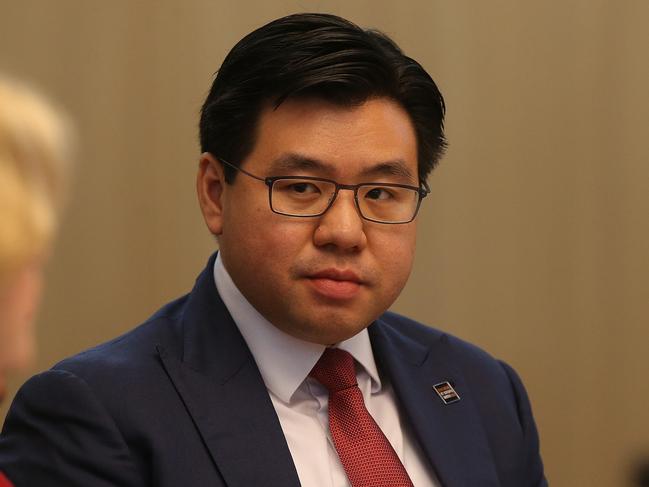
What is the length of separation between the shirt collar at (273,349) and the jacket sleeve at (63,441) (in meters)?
0.31

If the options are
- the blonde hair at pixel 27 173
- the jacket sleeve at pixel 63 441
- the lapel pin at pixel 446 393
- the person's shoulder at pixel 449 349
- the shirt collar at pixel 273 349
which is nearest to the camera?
the blonde hair at pixel 27 173

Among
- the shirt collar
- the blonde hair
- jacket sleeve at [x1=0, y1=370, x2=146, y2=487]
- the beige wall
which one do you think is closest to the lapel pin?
the shirt collar

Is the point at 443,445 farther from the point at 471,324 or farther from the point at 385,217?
the point at 471,324

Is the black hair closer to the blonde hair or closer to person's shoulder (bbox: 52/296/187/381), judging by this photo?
person's shoulder (bbox: 52/296/187/381)

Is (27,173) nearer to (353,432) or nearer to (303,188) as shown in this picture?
(303,188)

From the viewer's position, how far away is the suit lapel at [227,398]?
1903 millimetres

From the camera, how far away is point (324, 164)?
1.95 metres

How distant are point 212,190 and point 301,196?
23cm

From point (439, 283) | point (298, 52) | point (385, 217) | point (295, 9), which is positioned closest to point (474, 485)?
point (385, 217)

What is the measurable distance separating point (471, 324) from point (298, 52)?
5.51ft

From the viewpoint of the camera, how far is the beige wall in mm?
3061

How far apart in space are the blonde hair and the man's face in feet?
2.79

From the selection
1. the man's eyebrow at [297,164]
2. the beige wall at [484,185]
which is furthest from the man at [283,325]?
the beige wall at [484,185]

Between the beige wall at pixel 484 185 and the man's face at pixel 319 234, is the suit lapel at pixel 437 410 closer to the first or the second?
the man's face at pixel 319 234
